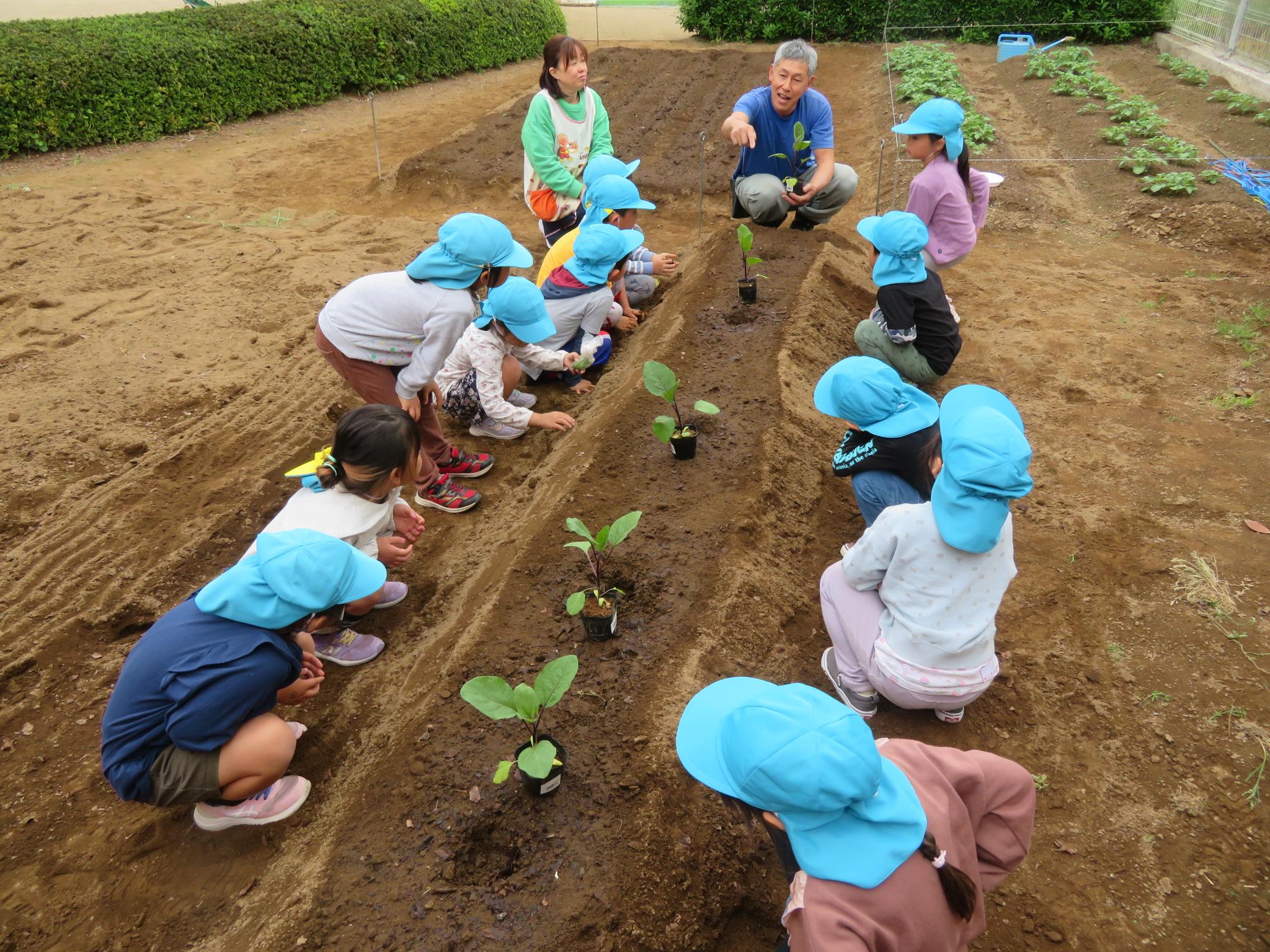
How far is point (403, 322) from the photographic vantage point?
3.82m

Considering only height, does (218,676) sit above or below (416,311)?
below

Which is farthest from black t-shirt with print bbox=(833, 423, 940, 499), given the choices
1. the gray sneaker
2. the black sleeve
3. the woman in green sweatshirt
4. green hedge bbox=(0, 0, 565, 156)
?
green hedge bbox=(0, 0, 565, 156)

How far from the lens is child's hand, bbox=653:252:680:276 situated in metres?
6.13

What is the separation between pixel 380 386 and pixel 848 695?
2731 millimetres

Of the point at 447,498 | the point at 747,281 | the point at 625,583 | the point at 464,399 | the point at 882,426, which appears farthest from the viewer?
the point at 747,281

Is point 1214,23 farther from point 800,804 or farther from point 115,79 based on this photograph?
point 115,79

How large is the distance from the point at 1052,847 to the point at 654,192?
299 inches

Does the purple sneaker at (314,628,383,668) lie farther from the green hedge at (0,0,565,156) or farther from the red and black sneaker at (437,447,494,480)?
the green hedge at (0,0,565,156)

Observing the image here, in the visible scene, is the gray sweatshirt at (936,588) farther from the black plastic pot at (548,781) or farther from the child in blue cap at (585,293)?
the child in blue cap at (585,293)

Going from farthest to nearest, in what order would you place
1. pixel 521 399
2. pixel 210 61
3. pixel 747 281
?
1. pixel 210 61
2. pixel 747 281
3. pixel 521 399

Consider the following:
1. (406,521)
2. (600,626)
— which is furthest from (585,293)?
(600,626)

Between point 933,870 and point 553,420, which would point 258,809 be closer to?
point 933,870

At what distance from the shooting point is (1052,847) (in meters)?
2.51

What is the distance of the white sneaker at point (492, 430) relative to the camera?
471 centimetres
